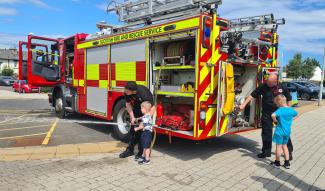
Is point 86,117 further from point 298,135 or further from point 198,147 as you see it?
point 298,135

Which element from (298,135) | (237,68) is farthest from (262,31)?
(298,135)

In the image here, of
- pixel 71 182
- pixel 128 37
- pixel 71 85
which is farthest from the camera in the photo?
pixel 71 85

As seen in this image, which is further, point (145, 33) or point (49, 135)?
point (49, 135)

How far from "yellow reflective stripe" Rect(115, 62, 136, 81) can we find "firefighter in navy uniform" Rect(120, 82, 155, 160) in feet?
3.34

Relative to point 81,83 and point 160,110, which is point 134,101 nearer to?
point 160,110

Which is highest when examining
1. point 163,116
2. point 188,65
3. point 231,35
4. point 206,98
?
point 231,35

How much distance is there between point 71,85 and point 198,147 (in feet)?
15.7

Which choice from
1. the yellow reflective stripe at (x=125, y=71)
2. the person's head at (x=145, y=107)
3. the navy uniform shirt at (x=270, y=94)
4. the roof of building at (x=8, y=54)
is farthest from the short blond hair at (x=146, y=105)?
the roof of building at (x=8, y=54)

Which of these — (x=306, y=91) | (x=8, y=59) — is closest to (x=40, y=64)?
(x=306, y=91)

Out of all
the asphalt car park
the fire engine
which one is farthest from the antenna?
the asphalt car park

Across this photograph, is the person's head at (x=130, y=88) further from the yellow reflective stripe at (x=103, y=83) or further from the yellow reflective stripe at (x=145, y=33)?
the yellow reflective stripe at (x=103, y=83)

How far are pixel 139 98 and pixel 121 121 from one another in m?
1.71

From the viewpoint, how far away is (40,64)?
10.2m

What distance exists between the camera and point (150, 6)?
6.80m
